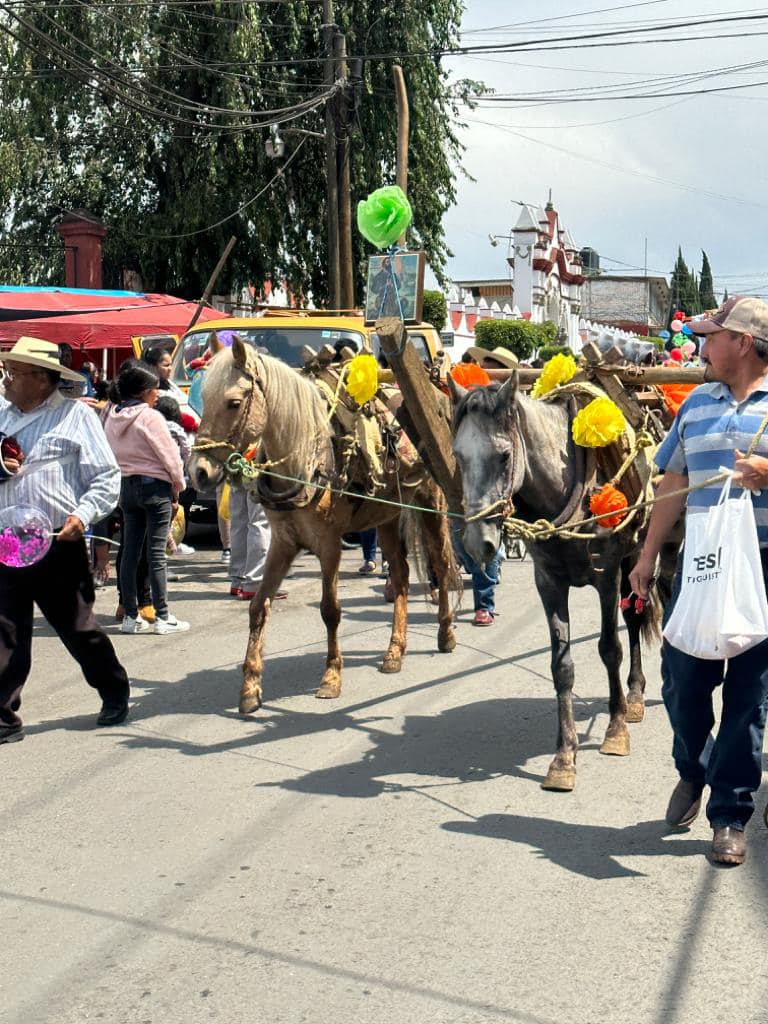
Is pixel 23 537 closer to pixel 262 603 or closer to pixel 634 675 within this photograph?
pixel 262 603

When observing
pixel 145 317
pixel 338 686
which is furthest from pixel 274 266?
pixel 338 686

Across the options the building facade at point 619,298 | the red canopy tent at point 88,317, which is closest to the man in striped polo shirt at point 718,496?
the red canopy tent at point 88,317

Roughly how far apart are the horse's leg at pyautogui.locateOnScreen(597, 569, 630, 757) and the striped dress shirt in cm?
263

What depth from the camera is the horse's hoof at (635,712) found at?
6.86 meters

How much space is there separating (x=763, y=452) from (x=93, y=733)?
407cm

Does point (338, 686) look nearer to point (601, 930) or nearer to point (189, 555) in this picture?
point (601, 930)

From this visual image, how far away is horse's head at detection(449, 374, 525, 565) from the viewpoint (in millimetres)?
5406

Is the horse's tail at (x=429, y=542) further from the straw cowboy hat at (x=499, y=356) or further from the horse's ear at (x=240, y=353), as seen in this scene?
the horse's ear at (x=240, y=353)

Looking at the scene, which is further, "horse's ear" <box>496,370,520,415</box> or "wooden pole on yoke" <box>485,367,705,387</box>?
"wooden pole on yoke" <box>485,367,705,387</box>

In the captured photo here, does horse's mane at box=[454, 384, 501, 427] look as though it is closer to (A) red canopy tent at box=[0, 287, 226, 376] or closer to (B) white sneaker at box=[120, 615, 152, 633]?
(B) white sneaker at box=[120, 615, 152, 633]

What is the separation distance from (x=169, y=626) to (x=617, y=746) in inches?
181

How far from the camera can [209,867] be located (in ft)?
15.8

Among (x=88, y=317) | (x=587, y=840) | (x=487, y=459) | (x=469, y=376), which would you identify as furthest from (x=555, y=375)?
(x=88, y=317)

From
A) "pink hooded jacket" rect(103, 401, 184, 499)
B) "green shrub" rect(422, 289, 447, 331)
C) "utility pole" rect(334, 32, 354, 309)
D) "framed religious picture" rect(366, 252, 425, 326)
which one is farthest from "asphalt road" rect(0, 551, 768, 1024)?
"green shrub" rect(422, 289, 447, 331)
